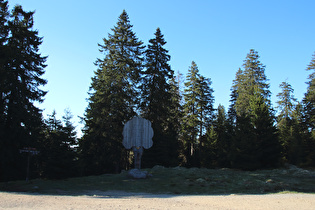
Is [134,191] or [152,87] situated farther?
[152,87]

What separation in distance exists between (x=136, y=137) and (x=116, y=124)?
26.2ft

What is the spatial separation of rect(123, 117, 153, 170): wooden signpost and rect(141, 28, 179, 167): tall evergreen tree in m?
8.71

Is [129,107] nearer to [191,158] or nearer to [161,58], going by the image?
[161,58]

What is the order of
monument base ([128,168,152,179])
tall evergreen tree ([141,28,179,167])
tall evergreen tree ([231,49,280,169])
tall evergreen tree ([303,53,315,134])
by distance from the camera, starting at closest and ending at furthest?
monument base ([128,168,152,179]), tall evergreen tree ([231,49,280,169]), tall evergreen tree ([141,28,179,167]), tall evergreen tree ([303,53,315,134])

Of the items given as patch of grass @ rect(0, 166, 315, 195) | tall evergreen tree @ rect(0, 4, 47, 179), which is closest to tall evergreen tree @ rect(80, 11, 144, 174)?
tall evergreen tree @ rect(0, 4, 47, 179)

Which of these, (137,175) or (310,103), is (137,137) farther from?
(310,103)

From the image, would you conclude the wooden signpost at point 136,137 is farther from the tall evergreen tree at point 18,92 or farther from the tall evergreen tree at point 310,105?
the tall evergreen tree at point 310,105

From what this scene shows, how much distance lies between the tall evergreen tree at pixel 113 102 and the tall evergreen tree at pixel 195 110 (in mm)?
10782

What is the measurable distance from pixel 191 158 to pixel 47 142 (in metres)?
19.2

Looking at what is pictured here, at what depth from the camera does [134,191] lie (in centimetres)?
1324

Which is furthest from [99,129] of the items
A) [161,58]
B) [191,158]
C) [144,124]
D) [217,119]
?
[217,119]

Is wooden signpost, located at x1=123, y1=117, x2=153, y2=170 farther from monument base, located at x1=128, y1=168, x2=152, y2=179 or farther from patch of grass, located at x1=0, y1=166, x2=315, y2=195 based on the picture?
patch of grass, located at x1=0, y1=166, x2=315, y2=195

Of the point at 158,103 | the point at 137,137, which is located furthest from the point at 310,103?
the point at 137,137

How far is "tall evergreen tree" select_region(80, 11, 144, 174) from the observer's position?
2559 cm
